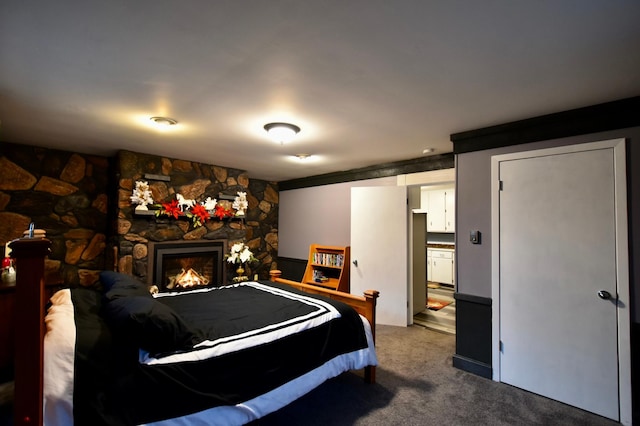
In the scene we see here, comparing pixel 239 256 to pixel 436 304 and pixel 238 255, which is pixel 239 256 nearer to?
pixel 238 255

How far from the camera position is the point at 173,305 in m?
2.52

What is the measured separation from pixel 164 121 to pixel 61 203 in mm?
2257

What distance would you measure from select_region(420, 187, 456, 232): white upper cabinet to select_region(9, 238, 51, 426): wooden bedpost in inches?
262

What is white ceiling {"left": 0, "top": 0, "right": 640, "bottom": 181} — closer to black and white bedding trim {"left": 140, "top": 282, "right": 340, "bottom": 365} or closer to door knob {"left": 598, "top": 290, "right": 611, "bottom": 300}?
door knob {"left": 598, "top": 290, "right": 611, "bottom": 300}

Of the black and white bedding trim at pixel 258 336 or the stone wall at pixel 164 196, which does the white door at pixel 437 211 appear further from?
the black and white bedding trim at pixel 258 336

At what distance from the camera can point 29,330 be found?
1.05 metres

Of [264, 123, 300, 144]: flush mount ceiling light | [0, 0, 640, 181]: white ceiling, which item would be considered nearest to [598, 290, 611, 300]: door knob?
[0, 0, 640, 181]: white ceiling

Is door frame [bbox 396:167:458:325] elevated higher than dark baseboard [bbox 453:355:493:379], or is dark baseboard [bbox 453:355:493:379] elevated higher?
door frame [bbox 396:167:458:325]

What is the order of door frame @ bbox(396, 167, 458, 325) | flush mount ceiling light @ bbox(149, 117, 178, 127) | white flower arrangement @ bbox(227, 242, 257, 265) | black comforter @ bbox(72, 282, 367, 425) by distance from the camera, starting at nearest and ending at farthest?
black comforter @ bbox(72, 282, 367, 425)
flush mount ceiling light @ bbox(149, 117, 178, 127)
door frame @ bbox(396, 167, 458, 325)
white flower arrangement @ bbox(227, 242, 257, 265)

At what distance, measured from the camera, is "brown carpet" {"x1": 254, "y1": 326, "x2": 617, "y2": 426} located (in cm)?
208

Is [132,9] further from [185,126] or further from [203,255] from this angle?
[203,255]

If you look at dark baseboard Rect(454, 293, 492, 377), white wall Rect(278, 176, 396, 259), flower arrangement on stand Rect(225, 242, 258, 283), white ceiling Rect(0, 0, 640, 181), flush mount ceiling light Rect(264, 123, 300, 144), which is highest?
white ceiling Rect(0, 0, 640, 181)

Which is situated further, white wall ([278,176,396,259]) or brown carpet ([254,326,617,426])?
white wall ([278,176,396,259])

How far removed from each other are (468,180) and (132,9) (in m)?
2.86
